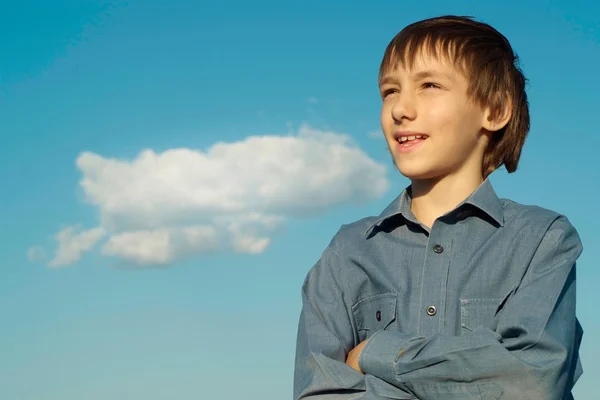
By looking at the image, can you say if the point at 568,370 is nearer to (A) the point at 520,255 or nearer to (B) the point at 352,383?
(A) the point at 520,255

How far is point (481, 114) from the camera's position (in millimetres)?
4172

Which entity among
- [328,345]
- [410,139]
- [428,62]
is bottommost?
[328,345]

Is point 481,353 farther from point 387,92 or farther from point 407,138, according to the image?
point 387,92

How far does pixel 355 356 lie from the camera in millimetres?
3754

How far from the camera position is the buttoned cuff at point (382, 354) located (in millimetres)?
3492

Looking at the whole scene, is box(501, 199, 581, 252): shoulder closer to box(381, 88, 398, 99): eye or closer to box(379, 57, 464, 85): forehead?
box(379, 57, 464, 85): forehead

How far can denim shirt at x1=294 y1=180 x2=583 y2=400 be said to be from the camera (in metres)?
3.38

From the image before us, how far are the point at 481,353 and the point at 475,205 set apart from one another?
2.92ft

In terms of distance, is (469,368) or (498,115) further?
(498,115)

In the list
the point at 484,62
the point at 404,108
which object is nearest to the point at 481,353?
the point at 404,108

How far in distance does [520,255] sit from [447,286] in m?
0.39

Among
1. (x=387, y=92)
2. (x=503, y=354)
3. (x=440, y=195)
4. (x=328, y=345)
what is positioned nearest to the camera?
(x=503, y=354)

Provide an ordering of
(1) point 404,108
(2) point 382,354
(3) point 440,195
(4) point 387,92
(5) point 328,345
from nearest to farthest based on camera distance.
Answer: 1. (2) point 382,354
2. (5) point 328,345
3. (1) point 404,108
4. (3) point 440,195
5. (4) point 387,92

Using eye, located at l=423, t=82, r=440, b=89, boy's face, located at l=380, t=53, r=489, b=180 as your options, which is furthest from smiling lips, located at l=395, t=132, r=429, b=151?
eye, located at l=423, t=82, r=440, b=89
